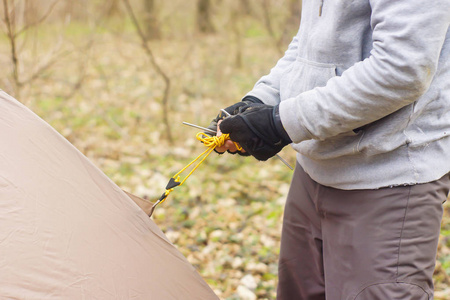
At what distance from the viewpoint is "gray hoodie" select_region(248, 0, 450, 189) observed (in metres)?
1.18

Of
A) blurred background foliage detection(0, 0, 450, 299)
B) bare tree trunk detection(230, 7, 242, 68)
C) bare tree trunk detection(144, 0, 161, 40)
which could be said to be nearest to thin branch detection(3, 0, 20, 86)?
blurred background foliage detection(0, 0, 450, 299)

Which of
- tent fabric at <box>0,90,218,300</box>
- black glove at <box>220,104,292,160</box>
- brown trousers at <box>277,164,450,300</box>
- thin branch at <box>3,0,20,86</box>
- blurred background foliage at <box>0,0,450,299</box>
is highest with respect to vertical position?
black glove at <box>220,104,292,160</box>

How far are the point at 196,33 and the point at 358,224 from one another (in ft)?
23.0

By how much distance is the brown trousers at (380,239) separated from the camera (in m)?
1.36

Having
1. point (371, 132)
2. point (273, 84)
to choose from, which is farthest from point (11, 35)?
point (371, 132)

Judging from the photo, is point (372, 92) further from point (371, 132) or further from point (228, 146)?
point (228, 146)

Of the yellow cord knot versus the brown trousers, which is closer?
the brown trousers

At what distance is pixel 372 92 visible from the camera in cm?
124

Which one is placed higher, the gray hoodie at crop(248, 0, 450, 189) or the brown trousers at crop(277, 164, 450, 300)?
the gray hoodie at crop(248, 0, 450, 189)

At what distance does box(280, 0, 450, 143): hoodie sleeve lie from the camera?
1159 millimetres

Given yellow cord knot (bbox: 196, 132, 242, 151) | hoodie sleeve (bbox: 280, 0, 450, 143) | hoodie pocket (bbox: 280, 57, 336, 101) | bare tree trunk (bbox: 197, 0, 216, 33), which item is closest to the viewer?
hoodie sleeve (bbox: 280, 0, 450, 143)

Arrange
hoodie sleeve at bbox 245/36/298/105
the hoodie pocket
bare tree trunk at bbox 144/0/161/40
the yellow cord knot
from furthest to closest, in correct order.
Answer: bare tree trunk at bbox 144/0/161/40 < hoodie sleeve at bbox 245/36/298/105 < the yellow cord knot < the hoodie pocket

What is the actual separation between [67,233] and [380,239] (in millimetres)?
927

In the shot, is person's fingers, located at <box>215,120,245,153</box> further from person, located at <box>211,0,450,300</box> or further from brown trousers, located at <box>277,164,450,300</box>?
brown trousers, located at <box>277,164,450,300</box>
